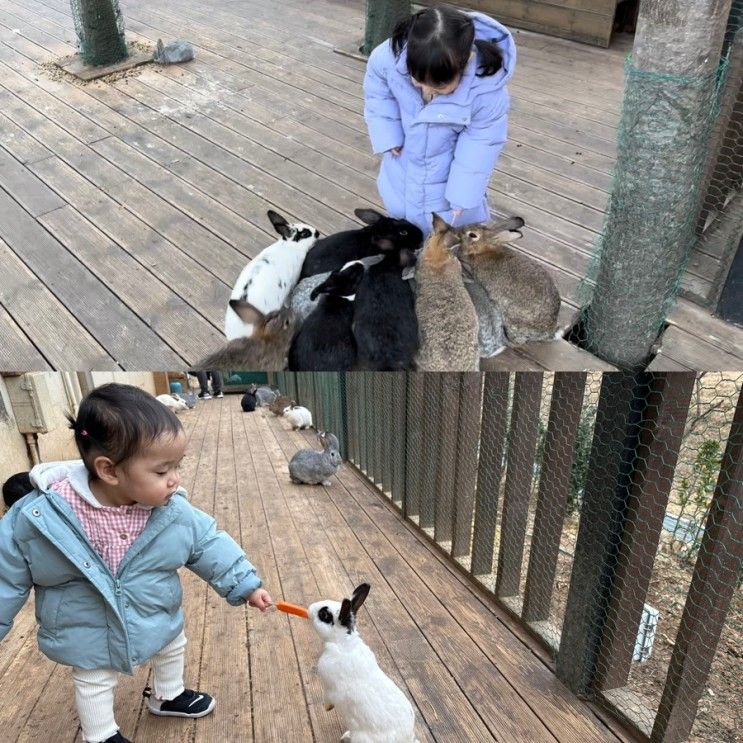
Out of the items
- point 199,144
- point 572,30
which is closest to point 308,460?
point 199,144

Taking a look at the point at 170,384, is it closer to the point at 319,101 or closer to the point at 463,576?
the point at 463,576

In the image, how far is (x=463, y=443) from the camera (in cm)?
264

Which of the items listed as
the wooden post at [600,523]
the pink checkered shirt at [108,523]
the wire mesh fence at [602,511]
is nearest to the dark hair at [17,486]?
the pink checkered shirt at [108,523]

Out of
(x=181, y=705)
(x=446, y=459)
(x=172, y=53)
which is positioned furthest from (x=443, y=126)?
(x=172, y=53)

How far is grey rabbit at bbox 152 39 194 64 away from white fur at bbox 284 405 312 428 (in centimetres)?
210

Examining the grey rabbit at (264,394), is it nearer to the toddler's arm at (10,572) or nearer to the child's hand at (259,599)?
the child's hand at (259,599)

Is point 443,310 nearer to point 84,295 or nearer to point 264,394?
point 264,394

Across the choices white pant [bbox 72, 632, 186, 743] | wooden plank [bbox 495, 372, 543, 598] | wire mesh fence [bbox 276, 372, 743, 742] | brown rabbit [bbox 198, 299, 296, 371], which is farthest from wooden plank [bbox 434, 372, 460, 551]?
white pant [bbox 72, 632, 186, 743]

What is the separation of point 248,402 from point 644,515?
177 centimetres

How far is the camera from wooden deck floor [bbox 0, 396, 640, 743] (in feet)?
5.76

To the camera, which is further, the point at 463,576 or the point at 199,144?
the point at 199,144

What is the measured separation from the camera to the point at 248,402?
3.06 meters

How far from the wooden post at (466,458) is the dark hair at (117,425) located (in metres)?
1.21

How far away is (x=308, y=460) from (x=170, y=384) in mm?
1733
